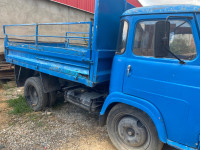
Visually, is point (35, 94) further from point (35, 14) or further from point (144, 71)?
point (35, 14)

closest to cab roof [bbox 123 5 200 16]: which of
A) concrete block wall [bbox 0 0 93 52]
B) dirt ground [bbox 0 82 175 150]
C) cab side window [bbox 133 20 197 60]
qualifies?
cab side window [bbox 133 20 197 60]

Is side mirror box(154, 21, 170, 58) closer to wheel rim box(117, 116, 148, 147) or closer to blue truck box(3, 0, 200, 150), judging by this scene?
blue truck box(3, 0, 200, 150)

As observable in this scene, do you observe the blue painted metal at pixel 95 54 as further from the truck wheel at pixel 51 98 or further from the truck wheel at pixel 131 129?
the truck wheel at pixel 51 98

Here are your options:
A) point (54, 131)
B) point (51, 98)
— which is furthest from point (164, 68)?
point (51, 98)

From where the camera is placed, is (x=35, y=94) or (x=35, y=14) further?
(x=35, y=14)

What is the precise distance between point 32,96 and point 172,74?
3661 mm

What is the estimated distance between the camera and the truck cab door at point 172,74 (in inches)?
73.0

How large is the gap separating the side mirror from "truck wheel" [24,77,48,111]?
2.95m

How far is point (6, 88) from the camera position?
5.91 meters

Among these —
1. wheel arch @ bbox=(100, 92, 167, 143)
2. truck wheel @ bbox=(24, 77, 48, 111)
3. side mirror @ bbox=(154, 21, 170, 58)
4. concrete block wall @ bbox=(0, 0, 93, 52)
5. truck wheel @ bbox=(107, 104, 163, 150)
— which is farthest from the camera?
concrete block wall @ bbox=(0, 0, 93, 52)

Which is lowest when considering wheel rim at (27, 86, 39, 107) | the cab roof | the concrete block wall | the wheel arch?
wheel rim at (27, 86, 39, 107)

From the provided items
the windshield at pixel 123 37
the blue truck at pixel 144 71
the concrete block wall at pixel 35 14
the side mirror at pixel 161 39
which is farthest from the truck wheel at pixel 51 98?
the concrete block wall at pixel 35 14

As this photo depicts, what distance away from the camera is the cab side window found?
187 centimetres

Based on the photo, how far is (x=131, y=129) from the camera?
252 centimetres
